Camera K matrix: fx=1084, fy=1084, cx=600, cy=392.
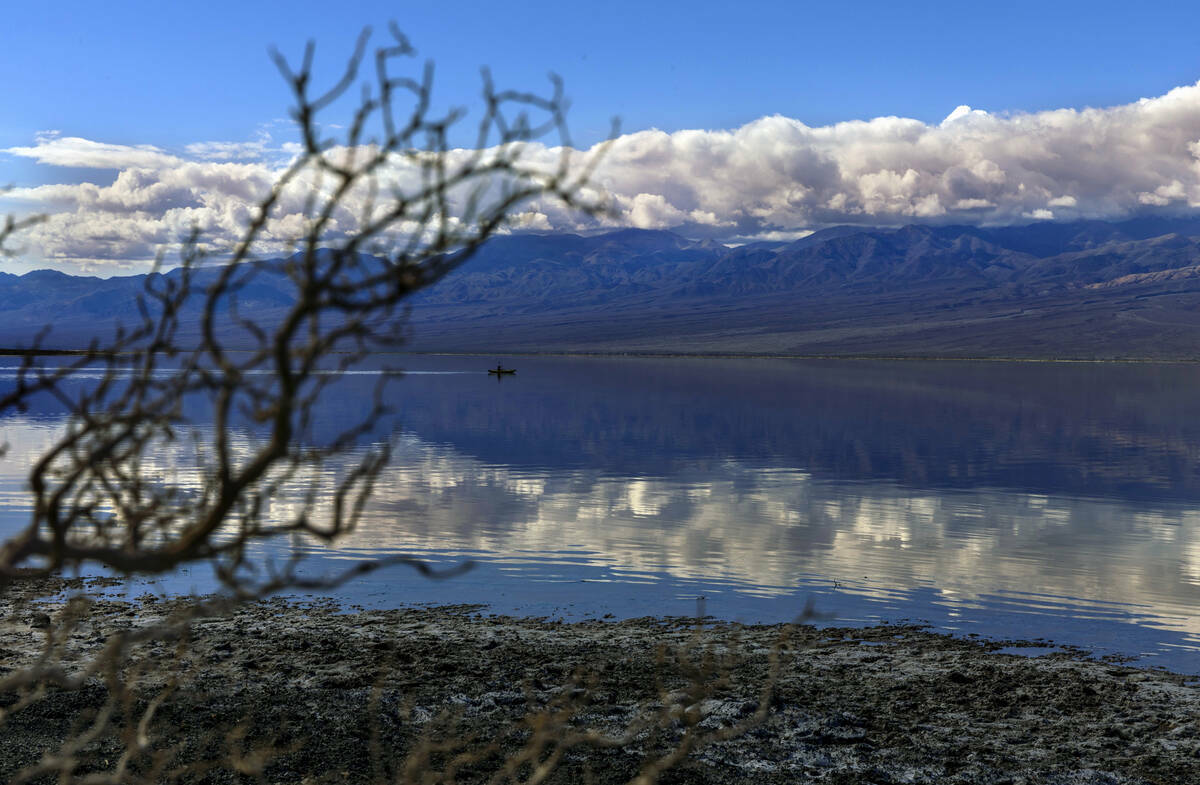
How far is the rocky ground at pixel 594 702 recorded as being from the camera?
31.1 feet

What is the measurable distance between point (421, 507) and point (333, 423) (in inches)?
1188

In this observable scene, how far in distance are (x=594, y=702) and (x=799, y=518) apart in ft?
54.0

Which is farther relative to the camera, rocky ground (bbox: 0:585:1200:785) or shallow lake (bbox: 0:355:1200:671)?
shallow lake (bbox: 0:355:1200:671)

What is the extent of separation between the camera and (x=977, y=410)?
69.0 m

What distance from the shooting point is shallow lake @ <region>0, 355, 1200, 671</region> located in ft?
56.6

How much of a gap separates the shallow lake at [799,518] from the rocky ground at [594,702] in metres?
1.50

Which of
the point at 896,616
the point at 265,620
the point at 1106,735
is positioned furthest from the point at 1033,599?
the point at 265,620

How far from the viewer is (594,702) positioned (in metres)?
11.2

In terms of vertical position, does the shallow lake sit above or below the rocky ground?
below

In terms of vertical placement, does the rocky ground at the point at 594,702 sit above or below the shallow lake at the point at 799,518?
above

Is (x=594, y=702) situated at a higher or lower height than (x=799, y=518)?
higher

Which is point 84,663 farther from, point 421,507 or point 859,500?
point 859,500

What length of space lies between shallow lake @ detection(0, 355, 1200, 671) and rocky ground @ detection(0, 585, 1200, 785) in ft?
4.92

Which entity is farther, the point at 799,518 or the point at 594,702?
the point at 799,518
